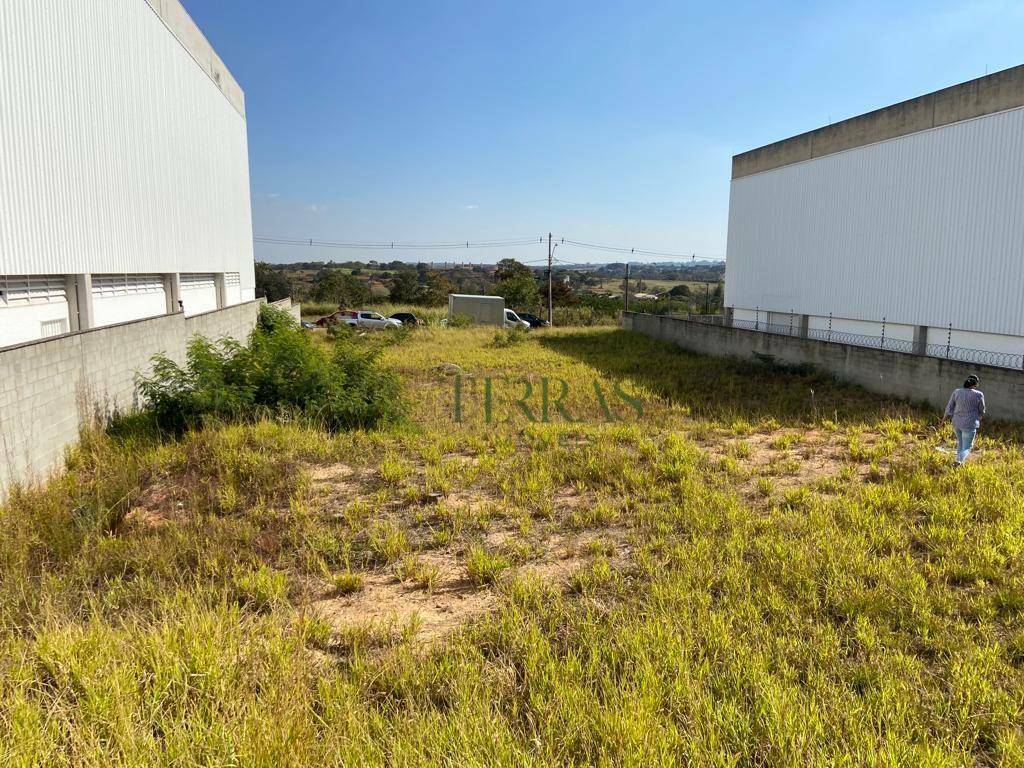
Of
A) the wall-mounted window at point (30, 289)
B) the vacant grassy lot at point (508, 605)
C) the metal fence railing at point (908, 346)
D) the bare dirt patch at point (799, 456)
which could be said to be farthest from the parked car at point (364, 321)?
the bare dirt patch at point (799, 456)

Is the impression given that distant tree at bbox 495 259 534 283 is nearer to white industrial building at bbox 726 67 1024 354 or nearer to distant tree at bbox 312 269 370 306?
distant tree at bbox 312 269 370 306

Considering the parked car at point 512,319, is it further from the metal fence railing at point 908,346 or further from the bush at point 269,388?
the bush at point 269,388

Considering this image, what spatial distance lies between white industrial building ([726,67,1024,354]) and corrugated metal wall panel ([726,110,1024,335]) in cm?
3

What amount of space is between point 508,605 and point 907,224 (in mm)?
19508

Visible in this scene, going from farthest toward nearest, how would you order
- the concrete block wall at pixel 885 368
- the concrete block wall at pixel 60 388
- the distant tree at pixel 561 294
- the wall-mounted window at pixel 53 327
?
the distant tree at pixel 561 294 < the concrete block wall at pixel 885 368 < the wall-mounted window at pixel 53 327 < the concrete block wall at pixel 60 388

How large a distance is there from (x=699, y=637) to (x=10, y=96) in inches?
439

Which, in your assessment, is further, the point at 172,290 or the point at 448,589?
the point at 172,290

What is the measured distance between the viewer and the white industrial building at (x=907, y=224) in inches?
610

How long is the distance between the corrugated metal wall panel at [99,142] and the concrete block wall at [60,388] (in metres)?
1.55

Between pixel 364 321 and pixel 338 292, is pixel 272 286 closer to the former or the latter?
pixel 338 292

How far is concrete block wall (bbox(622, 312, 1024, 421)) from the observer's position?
11102 mm

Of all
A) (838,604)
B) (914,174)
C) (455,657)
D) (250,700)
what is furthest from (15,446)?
(914,174)

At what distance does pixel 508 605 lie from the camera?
448cm

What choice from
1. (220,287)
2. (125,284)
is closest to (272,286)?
(220,287)
